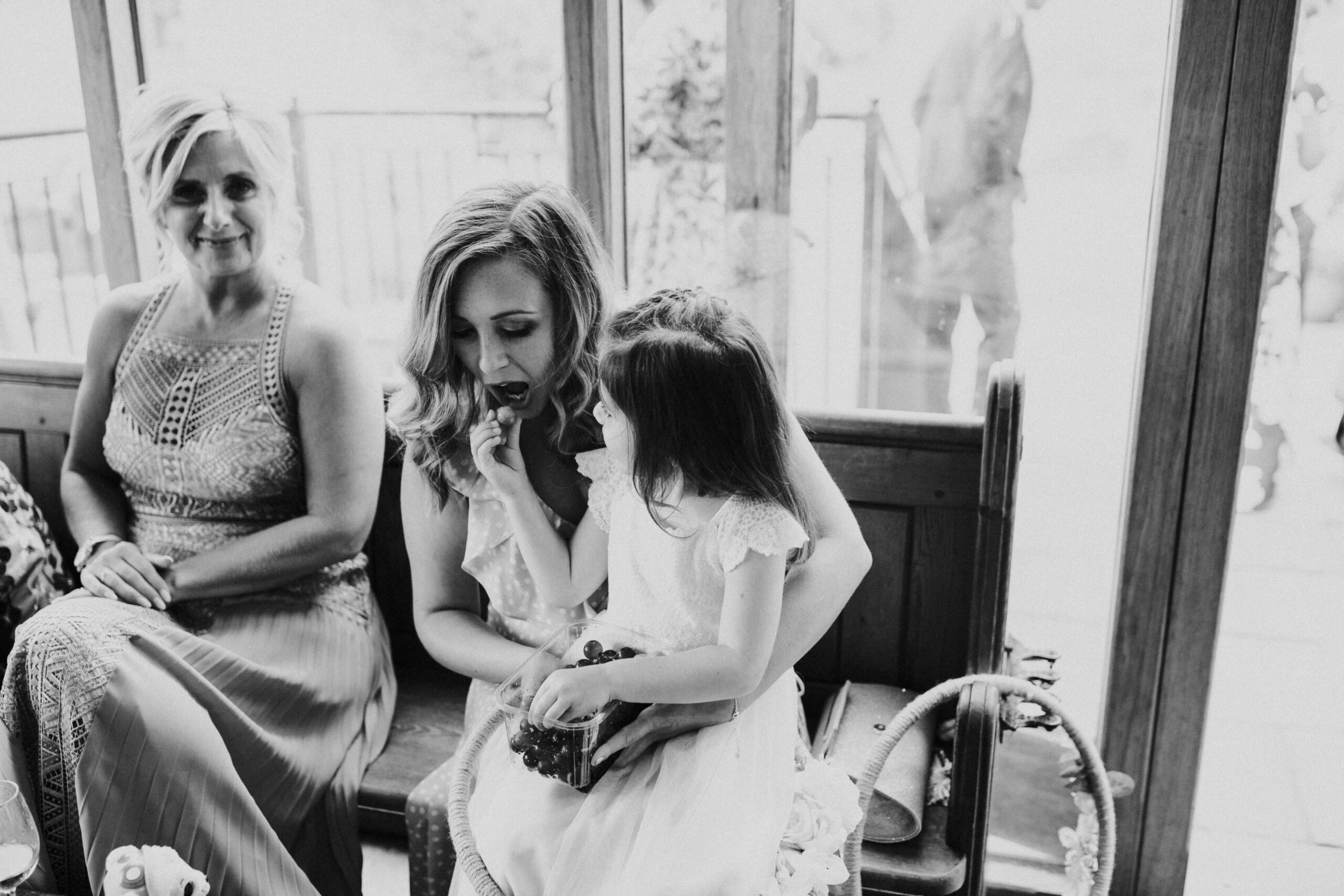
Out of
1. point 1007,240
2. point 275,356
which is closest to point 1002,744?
point 1007,240

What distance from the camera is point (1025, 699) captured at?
5.40 feet

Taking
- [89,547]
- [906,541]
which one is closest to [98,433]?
[89,547]

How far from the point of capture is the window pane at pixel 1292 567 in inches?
73.2

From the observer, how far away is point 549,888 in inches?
52.2

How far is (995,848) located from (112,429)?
179 centimetres

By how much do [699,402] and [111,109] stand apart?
5.58 ft

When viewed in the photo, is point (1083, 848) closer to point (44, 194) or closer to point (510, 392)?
point (510, 392)

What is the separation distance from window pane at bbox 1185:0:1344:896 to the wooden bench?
0.47 meters

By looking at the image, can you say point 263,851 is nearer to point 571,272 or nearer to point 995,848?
point 571,272

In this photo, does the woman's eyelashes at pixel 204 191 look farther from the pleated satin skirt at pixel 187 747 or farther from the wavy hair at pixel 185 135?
the pleated satin skirt at pixel 187 747

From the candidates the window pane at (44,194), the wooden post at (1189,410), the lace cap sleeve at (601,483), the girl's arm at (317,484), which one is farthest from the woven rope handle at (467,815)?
the window pane at (44,194)

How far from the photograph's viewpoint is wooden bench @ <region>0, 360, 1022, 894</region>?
168 centimetres

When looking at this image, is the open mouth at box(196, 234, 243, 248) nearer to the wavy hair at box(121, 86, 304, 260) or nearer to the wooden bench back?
the wavy hair at box(121, 86, 304, 260)

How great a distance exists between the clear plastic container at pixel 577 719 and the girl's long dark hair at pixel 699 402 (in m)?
0.15
